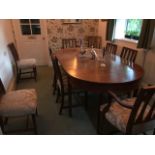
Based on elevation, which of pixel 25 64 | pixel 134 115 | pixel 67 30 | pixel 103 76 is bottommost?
pixel 25 64

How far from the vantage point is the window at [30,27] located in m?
4.44

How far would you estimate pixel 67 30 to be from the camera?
4707 mm

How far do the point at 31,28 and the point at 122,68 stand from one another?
3.43m

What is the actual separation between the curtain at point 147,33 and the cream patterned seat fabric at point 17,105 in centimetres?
208

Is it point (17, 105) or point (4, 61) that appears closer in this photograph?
point (17, 105)

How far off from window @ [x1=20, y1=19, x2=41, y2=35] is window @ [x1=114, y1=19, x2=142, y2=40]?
7.79 ft

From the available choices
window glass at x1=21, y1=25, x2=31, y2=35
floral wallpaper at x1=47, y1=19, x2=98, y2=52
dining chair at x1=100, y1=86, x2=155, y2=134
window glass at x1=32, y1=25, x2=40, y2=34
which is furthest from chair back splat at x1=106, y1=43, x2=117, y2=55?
window glass at x1=21, y1=25, x2=31, y2=35

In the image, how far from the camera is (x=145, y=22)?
8.32ft

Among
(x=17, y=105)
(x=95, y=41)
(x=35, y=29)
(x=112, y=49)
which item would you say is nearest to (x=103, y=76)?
(x=17, y=105)

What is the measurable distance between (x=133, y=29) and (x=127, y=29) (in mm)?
265

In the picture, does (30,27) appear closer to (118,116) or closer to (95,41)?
(95,41)

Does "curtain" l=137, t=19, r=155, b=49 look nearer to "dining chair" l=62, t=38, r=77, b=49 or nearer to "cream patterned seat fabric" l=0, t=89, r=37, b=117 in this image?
"cream patterned seat fabric" l=0, t=89, r=37, b=117

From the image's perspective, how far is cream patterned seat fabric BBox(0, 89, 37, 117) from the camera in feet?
5.57
